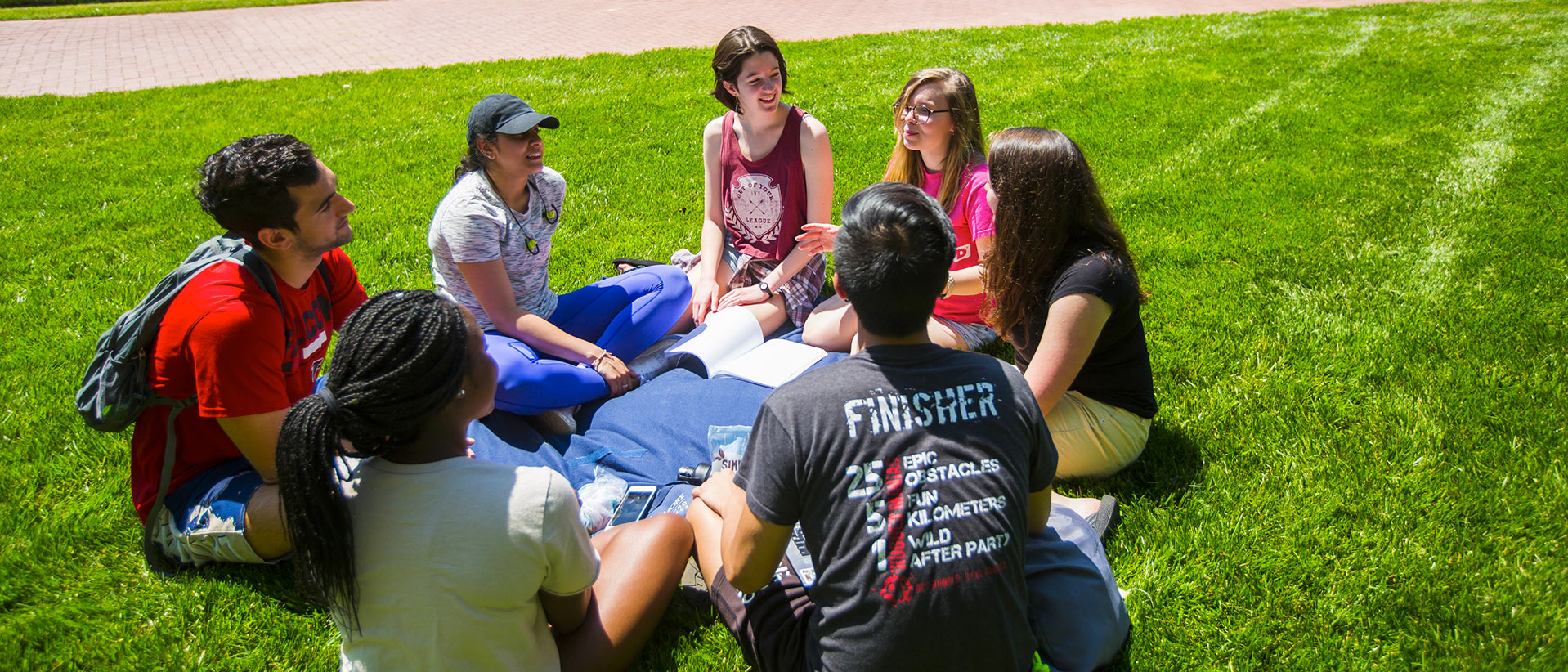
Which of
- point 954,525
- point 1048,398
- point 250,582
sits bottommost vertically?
point 250,582

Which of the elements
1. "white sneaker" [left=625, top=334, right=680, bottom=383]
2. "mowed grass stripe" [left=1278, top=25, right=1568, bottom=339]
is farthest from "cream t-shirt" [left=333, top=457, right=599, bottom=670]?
"mowed grass stripe" [left=1278, top=25, right=1568, bottom=339]

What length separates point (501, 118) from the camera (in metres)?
4.12

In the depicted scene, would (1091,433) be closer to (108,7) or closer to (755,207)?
(755,207)

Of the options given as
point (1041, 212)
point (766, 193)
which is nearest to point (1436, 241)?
point (1041, 212)

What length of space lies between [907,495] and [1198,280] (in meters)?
4.28

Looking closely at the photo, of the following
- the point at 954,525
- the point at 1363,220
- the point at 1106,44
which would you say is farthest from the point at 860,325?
the point at 1106,44

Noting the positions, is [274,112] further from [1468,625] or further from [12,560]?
[1468,625]

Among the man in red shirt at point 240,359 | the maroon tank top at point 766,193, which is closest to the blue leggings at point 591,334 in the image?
the maroon tank top at point 766,193

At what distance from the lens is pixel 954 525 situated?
6.65 ft

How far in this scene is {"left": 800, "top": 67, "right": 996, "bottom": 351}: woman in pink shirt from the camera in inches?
173

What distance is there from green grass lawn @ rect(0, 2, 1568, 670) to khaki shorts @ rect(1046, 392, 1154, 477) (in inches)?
5.9

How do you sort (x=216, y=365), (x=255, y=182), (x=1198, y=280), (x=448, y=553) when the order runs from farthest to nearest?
1. (x=1198, y=280)
2. (x=255, y=182)
3. (x=216, y=365)
4. (x=448, y=553)

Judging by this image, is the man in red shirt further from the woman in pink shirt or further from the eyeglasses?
the eyeglasses

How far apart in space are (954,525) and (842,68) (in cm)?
1044
